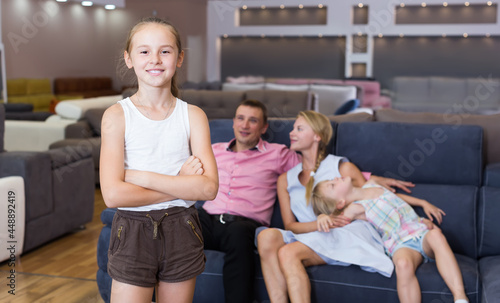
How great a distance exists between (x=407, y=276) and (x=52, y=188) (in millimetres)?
2234

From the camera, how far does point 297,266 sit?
2080mm

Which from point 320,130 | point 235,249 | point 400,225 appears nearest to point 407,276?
point 400,225

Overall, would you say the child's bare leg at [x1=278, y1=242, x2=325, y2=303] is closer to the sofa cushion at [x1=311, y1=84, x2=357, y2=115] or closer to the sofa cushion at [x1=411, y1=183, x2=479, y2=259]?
the sofa cushion at [x1=411, y1=183, x2=479, y2=259]

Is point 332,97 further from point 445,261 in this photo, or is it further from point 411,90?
point 445,261

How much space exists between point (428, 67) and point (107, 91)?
6.54 m

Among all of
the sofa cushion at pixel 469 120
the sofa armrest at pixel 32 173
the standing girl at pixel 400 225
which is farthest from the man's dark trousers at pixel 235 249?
the sofa armrest at pixel 32 173

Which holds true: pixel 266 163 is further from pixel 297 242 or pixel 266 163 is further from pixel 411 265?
pixel 411 265

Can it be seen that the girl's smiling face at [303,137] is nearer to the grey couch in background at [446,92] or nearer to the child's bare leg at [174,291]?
the child's bare leg at [174,291]

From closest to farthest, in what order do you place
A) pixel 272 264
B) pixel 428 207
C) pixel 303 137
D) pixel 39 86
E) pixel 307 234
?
pixel 272 264 → pixel 307 234 → pixel 428 207 → pixel 303 137 → pixel 39 86

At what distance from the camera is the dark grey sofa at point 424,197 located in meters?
2.07

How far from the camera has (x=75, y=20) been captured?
1093cm

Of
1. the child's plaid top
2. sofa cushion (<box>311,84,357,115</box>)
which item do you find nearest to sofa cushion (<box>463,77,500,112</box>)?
sofa cushion (<box>311,84,357,115</box>)

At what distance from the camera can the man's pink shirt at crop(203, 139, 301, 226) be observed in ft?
8.17

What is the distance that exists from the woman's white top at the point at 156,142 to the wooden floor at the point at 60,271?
78 cm
